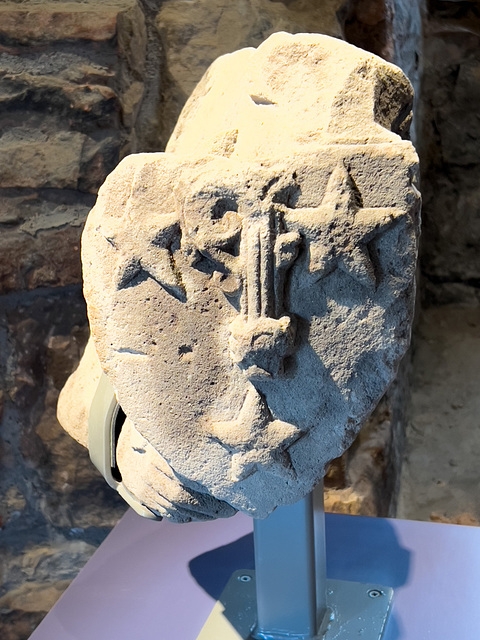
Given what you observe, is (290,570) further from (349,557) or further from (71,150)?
(71,150)

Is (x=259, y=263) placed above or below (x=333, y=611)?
above

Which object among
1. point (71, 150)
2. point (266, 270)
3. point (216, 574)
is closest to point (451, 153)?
point (71, 150)

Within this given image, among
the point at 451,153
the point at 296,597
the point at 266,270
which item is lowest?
the point at 296,597

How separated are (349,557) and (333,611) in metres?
0.14

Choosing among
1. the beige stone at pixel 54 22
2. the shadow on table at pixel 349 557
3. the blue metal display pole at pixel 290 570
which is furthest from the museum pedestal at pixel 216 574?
the beige stone at pixel 54 22

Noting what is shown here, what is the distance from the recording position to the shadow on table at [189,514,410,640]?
120cm

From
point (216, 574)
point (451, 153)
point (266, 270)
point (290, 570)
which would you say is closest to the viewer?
point (266, 270)

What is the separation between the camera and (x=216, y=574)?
1216mm

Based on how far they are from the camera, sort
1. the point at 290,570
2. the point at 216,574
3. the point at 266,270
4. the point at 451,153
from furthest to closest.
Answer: the point at 451,153 < the point at 216,574 < the point at 290,570 < the point at 266,270

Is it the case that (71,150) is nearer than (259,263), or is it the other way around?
(259,263)

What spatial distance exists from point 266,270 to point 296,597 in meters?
0.52

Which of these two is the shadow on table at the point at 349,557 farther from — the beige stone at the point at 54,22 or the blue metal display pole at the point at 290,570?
the beige stone at the point at 54,22

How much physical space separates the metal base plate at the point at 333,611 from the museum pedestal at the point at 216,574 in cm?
2

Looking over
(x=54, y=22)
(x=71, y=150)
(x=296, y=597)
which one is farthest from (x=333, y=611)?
(x=54, y=22)
